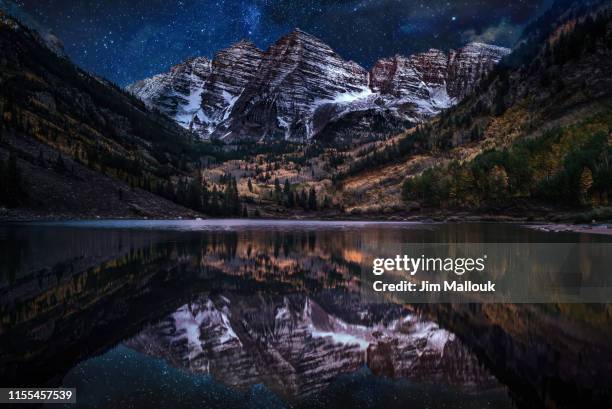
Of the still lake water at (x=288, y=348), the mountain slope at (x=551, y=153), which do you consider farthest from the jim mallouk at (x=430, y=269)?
the mountain slope at (x=551, y=153)

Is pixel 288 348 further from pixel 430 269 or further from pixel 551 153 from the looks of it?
pixel 551 153

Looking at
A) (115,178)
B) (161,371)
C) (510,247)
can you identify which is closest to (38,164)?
(115,178)

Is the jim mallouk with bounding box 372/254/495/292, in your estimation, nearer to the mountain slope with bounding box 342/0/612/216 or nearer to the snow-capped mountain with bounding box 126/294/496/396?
the snow-capped mountain with bounding box 126/294/496/396

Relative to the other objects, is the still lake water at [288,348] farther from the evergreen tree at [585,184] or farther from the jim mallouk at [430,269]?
the evergreen tree at [585,184]

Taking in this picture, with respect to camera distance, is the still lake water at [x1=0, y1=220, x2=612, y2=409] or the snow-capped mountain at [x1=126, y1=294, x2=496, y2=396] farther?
the snow-capped mountain at [x1=126, y1=294, x2=496, y2=396]

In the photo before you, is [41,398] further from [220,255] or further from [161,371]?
[220,255]

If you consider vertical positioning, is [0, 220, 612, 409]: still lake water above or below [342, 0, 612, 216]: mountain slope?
below

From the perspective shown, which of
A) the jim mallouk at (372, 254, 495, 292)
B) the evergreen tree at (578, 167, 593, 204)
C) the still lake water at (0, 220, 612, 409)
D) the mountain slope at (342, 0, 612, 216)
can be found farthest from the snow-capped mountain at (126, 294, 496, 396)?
the mountain slope at (342, 0, 612, 216)
